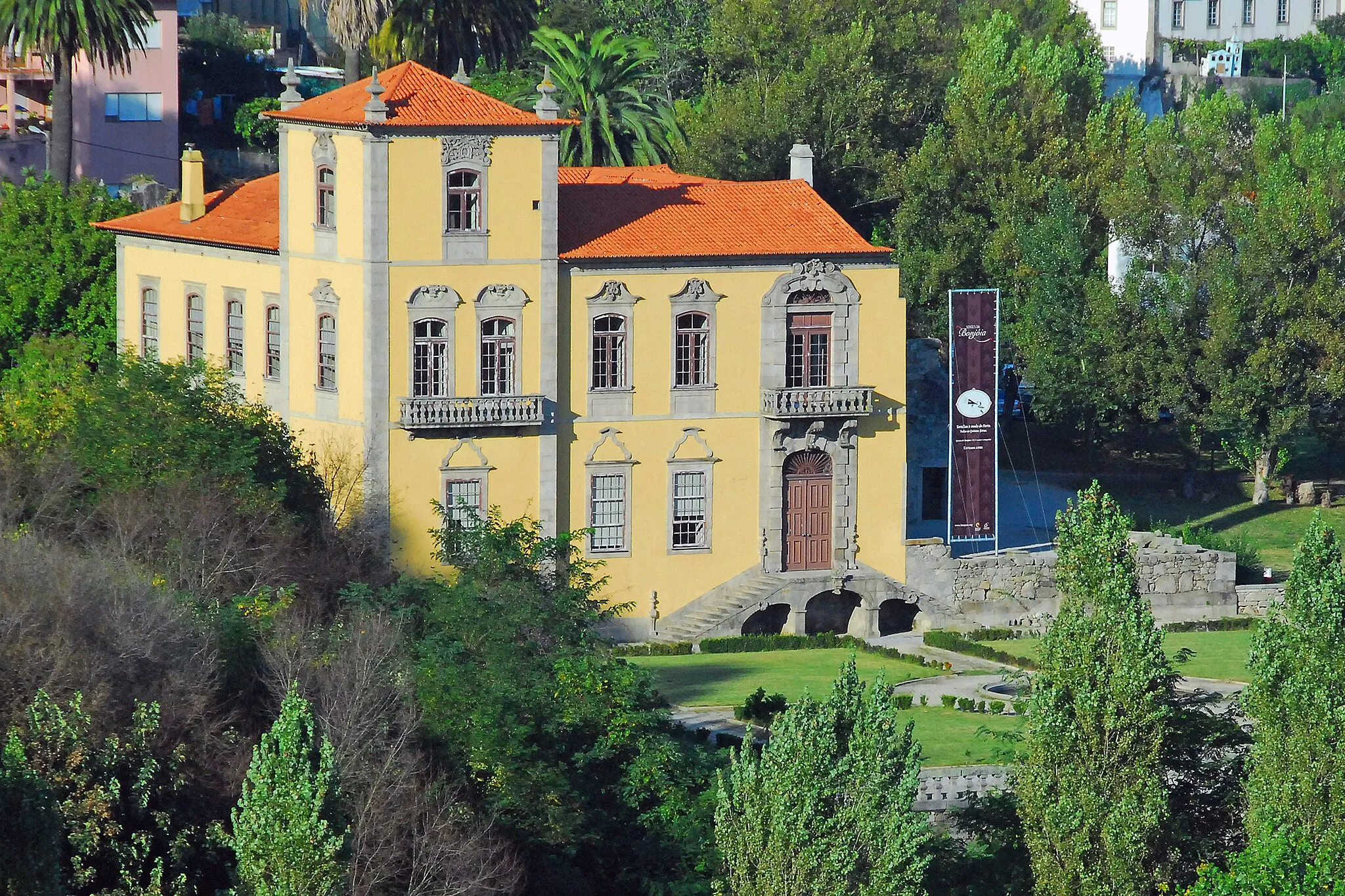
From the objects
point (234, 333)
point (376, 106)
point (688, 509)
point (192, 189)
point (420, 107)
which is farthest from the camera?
point (192, 189)

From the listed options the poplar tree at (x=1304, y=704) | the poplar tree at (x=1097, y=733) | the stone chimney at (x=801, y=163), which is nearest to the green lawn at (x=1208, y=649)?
the stone chimney at (x=801, y=163)

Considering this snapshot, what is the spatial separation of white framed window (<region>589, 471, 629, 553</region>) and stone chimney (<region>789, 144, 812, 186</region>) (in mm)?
9856

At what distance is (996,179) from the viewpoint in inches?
3474

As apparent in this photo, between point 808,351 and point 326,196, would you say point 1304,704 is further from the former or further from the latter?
point 326,196

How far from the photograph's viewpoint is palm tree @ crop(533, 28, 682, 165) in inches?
3398

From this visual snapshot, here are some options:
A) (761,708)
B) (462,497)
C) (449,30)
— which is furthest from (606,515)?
(449,30)

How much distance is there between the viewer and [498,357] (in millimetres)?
65750

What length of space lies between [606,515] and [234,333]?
32.7 ft

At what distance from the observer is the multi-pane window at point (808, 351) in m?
68.0

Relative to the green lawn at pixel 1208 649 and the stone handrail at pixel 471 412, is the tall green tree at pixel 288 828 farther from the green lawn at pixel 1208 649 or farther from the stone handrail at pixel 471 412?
the green lawn at pixel 1208 649

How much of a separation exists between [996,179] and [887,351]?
20.8 m

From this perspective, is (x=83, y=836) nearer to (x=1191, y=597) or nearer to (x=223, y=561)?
(x=223, y=561)

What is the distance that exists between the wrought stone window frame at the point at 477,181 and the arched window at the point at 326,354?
3.32 meters

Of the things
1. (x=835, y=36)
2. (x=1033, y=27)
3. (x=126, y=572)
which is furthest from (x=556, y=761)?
(x=1033, y=27)
